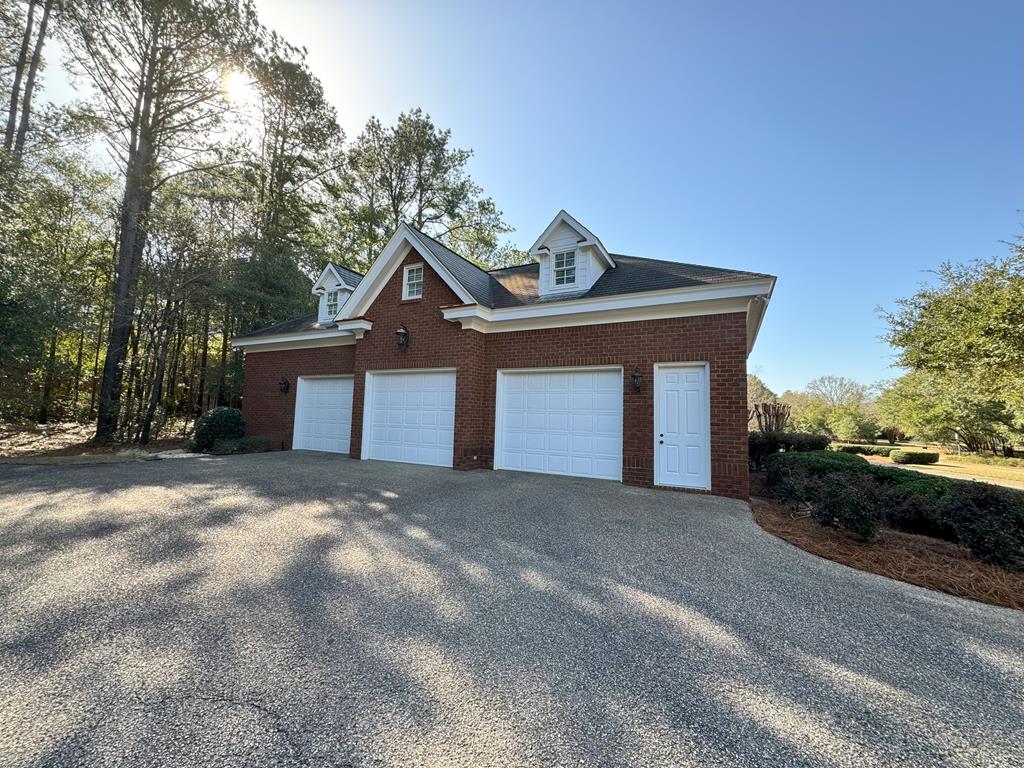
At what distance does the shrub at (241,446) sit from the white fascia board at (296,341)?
2906 millimetres

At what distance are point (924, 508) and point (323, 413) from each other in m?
12.6

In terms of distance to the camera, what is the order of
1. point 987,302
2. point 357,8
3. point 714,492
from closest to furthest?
1. point 714,492
2. point 357,8
3. point 987,302

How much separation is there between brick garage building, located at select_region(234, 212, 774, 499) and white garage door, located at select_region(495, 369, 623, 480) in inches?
0.9

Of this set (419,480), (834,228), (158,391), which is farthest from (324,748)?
(834,228)

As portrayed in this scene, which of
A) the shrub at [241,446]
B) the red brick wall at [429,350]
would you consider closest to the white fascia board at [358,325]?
the red brick wall at [429,350]

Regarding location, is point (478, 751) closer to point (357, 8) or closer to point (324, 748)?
point (324, 748)

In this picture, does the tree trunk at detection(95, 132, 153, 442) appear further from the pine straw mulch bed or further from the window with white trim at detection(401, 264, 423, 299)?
the pine straw mulch bed

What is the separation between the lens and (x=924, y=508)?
16.9ft

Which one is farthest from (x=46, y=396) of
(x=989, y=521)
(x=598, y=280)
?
(x=989, y=521)

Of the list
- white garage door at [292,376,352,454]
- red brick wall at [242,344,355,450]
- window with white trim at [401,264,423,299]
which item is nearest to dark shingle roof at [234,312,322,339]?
red brick wall at [242,344,355,450]

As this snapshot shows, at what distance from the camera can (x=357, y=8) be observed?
7867 mm

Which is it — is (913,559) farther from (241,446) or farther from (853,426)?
(853,426)

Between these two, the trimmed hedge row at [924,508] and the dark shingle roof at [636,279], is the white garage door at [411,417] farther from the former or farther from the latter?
the trimmed hedge row at [924,508]

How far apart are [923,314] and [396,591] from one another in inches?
699
